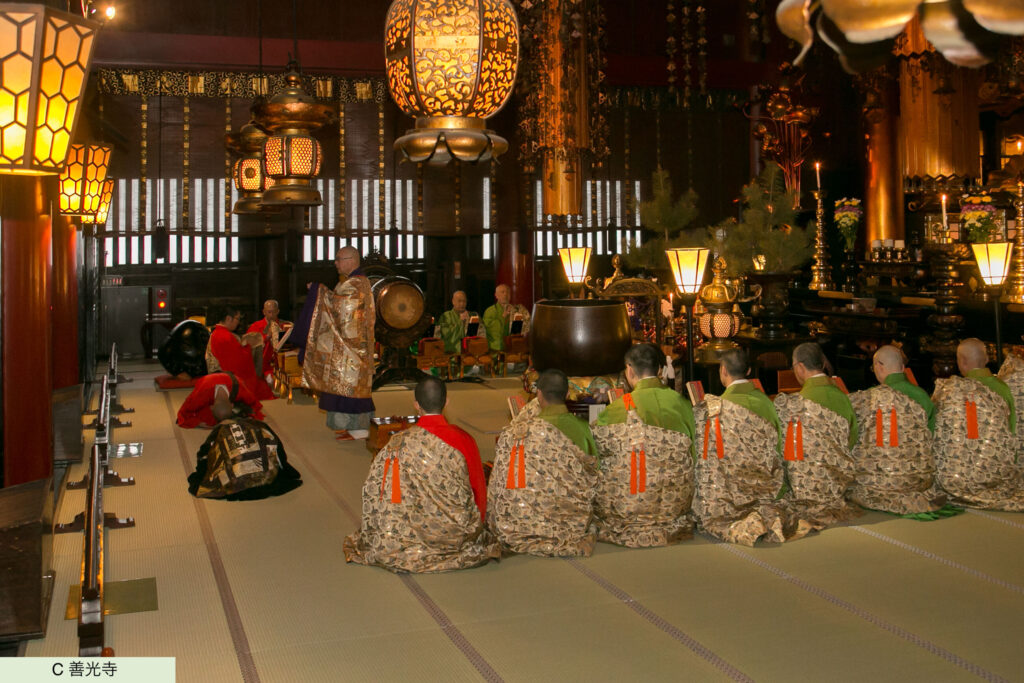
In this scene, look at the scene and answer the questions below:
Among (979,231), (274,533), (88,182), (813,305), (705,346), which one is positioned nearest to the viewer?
(274,533)

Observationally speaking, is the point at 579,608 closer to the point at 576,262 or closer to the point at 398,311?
the point at 576,262

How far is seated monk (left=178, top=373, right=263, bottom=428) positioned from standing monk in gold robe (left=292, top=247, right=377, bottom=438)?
552 mm

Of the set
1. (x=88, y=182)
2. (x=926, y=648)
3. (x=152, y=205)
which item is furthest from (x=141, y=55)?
(x=926, y=648)

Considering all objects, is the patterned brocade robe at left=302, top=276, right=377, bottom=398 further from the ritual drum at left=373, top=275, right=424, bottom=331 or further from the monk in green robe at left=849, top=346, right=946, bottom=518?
the monk in green robe at left=849, top=346, right=946, bottom=518

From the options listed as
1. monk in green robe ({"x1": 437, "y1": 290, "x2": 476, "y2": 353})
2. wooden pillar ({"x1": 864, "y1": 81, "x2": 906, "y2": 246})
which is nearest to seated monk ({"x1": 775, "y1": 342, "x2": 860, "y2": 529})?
monk in green robe ({"x1": 437, "y1": 290, "x2": 476, "y2": 353})

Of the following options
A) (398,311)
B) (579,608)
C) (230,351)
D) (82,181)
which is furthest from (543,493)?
(398,311)

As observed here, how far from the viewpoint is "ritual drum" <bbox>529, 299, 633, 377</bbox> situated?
16.9 feet

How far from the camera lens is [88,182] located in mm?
6543

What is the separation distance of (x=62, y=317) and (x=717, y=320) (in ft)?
15.7

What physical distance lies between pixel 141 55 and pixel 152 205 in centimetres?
161

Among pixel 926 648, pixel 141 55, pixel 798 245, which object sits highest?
pixel 141 55

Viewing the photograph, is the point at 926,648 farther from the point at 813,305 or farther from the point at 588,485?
the point at 813,305

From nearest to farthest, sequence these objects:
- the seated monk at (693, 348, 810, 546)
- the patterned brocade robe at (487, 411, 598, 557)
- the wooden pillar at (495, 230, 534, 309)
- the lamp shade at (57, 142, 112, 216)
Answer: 1. the patterned brocade robe at (487, 411, 598, 557)
2. the seated monk at (693, 348, 810, 546)
3. the lamp shade at (57, 142, 112, 216)
4. the wooden pillar at (495, 230, 534, 309)

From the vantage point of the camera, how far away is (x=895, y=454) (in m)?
4.53
